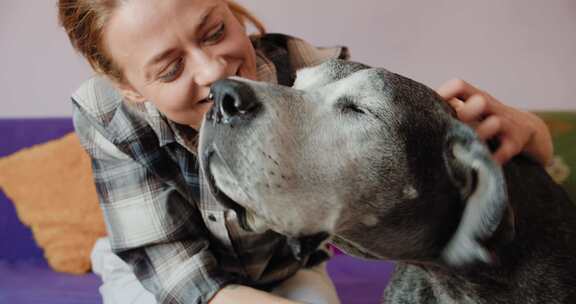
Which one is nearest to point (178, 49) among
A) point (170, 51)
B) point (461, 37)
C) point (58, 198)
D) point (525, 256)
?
point (170, 51)

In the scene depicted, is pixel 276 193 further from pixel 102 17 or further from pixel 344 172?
pixel 102 17

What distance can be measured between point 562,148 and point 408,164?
1263 mm

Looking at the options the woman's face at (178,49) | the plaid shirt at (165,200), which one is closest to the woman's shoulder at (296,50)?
the plaid shirt at (165,200)

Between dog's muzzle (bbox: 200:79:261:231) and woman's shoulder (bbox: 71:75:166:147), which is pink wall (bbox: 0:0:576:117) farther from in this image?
dog's muzzle (bbox: 200:79:261:231)

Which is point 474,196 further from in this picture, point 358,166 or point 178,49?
point 178,49

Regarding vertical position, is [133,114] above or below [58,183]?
above

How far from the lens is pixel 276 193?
878 mm

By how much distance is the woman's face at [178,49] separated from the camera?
1.19 m

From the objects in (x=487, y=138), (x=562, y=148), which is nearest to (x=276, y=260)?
(x=487, y=138)

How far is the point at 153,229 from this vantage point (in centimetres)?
152

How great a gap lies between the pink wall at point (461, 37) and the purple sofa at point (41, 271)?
102cm

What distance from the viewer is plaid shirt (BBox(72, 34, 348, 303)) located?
1.48m

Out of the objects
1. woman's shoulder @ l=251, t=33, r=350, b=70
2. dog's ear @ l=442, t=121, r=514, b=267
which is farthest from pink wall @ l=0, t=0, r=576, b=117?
dog's ear @ l=442, t=121, r=514, b=267

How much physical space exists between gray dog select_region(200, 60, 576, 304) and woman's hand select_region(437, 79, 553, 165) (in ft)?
0.17
